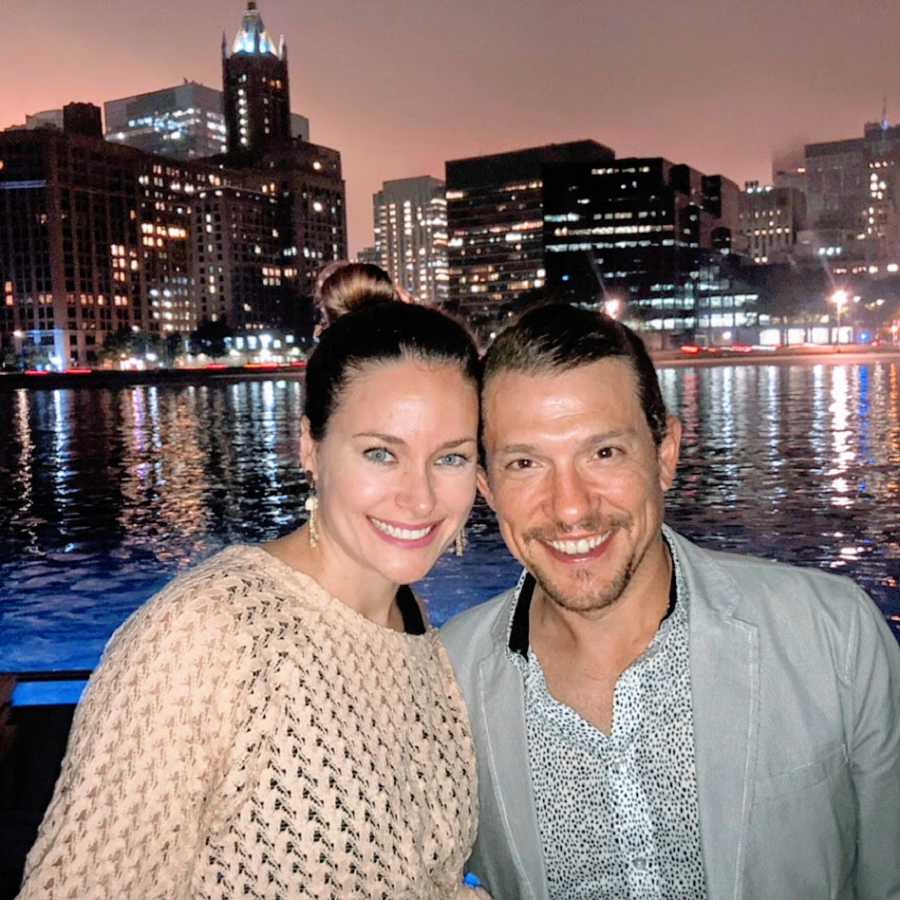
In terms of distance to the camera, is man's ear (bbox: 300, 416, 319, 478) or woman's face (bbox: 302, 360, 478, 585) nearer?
woman's face (bbox: 302, 360, 478, 585)

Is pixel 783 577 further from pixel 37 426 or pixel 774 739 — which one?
pixel 37 426

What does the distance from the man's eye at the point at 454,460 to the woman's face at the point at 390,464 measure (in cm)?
4

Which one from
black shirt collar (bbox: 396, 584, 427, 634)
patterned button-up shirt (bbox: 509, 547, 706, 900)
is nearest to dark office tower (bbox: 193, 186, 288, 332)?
black shirt collar (bbox: 396, 584, 427, 634)

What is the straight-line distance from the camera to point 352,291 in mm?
3746

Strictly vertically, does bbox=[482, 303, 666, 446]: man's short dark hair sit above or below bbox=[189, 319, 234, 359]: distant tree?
below

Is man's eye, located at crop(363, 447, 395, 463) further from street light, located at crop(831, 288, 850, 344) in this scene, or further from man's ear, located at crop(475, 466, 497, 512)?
street light, located at crop(831, 288, 850, 344)

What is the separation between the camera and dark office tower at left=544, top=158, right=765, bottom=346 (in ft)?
582

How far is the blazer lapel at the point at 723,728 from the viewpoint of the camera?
286cm

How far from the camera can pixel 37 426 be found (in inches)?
1951

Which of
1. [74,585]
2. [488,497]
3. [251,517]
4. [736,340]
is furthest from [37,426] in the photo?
[736,340]

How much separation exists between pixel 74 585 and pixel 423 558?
509 inches

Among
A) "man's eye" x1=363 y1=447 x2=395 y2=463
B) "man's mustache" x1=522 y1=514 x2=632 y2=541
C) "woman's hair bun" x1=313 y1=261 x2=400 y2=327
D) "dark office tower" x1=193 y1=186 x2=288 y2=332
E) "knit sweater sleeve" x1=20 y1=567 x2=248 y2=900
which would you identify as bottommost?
"knit sweater sleeve" x1=20 y1=567 x2=248 y2=900

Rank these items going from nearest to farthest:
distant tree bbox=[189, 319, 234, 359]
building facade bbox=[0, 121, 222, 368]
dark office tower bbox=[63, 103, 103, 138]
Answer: distant tree bbox=[189, 319, 234, 359], building facade bbox=[0, 121, 222, 368], dark office tower bbox=[63, 103, 103, 138]

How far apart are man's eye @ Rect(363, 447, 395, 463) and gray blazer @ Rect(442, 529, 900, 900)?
1.12 m
